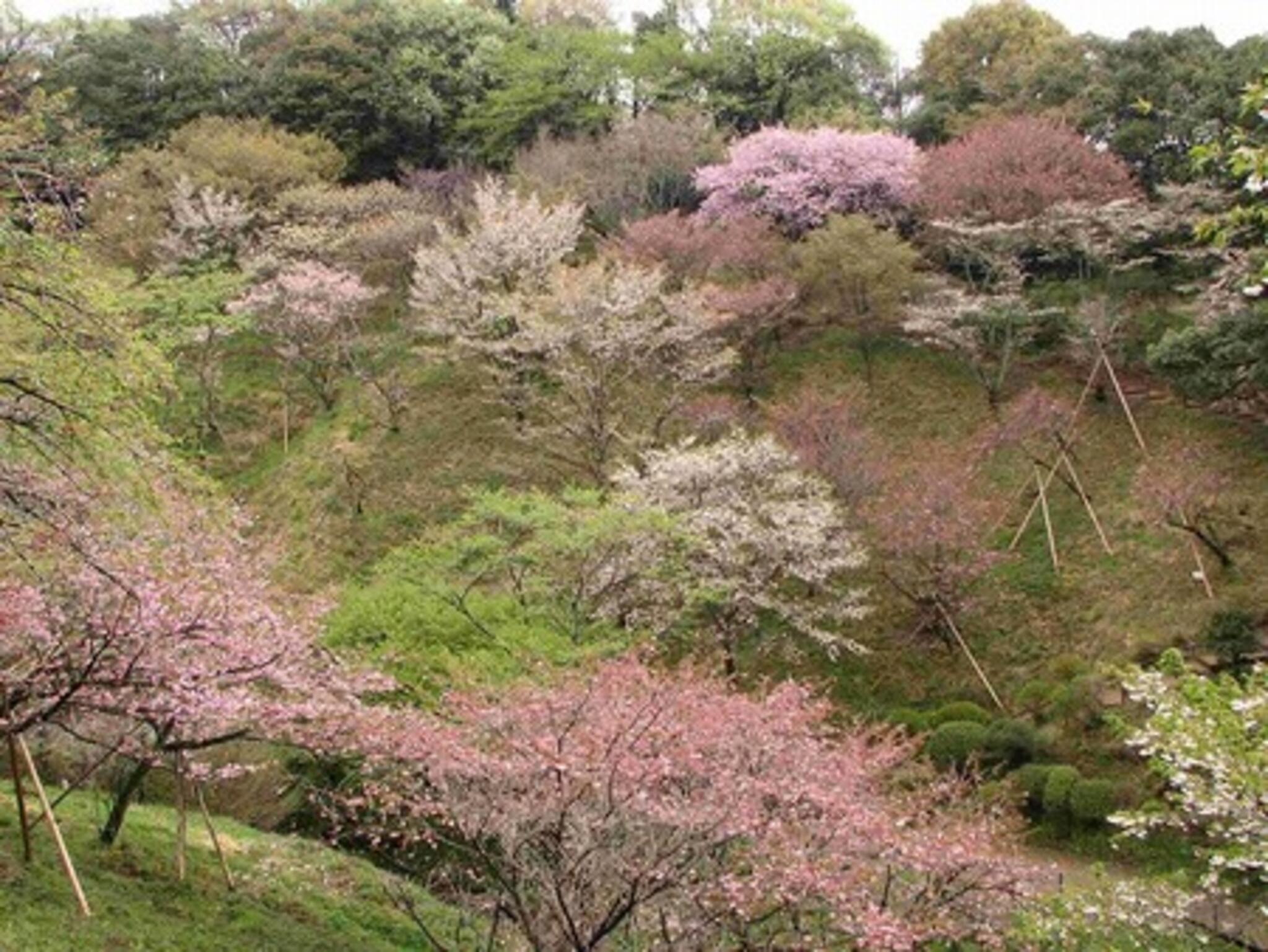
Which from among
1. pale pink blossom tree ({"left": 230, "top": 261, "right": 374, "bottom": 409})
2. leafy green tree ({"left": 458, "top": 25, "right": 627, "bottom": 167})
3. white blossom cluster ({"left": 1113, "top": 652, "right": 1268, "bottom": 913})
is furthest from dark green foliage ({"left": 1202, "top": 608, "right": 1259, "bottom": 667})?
leafy green tree ({"left": 458, "top": 25, "right": 627, "bottom": 167})

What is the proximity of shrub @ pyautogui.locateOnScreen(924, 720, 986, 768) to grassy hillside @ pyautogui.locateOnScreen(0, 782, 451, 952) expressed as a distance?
860 cm

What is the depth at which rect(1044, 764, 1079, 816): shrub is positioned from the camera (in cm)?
1611

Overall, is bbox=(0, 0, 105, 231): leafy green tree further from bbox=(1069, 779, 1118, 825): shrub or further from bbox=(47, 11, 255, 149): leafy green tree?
bbox=(47, 11, 255, 149): leafy green tree

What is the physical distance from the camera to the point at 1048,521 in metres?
22.3

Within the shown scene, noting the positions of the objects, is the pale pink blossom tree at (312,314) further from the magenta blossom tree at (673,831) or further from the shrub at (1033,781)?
the magenta blossom tree at (673,831)

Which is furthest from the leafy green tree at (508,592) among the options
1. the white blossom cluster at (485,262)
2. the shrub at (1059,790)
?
the white blossom cluster at (485,262)

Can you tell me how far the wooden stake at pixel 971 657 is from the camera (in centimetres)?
1903

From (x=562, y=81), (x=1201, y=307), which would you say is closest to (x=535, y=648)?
(x=1201, y=307)

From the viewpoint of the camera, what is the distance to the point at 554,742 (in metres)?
8.20

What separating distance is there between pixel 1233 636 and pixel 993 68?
27205 millimetres

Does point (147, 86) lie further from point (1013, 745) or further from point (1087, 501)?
point (1013, 745)

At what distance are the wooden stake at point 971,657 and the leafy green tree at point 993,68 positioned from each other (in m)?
19.6

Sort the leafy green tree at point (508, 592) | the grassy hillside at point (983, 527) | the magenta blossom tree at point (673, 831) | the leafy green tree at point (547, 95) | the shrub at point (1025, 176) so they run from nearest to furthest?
the magenta blossom tree at point (673, 831), the leafy green tree at point (508, 592), the grassy hillside at point (983, 527), the shrub at point (1025, 176), the leafy green tree at point (547, 95)

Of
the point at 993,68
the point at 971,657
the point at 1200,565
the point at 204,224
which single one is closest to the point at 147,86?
the point at 204,224
